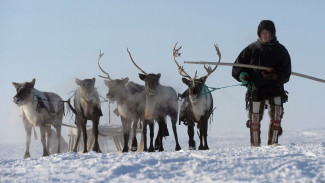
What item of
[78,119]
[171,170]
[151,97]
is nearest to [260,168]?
[171,170]

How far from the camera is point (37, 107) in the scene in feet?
51.2

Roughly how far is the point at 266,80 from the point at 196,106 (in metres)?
3.25

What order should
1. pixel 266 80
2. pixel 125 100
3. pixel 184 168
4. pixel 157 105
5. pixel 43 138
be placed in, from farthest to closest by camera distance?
pixel 43 138 < pixel 125 100 < pixel 157 105 < pixel 266 80 < pixel 184 168

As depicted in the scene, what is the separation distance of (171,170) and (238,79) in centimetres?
408

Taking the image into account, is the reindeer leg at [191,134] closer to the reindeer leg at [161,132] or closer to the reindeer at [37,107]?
the reindeer leg at [161,132]

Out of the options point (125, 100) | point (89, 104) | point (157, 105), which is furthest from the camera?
point (125, 100)

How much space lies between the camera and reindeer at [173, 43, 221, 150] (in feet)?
45.2

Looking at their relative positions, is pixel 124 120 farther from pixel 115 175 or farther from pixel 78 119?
pixel 115 175

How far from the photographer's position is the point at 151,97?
550 inches

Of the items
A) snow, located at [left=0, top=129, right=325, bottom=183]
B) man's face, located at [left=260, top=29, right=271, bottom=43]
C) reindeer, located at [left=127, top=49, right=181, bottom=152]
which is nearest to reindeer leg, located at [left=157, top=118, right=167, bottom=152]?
reindeer, located at [left=127, top=49, right=181, bottom=152]

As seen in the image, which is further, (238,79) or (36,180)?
(238,79)

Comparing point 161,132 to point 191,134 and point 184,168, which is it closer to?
point 191,134

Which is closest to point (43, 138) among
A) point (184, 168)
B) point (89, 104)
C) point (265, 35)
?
point (89, 104)

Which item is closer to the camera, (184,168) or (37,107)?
(184,168)
